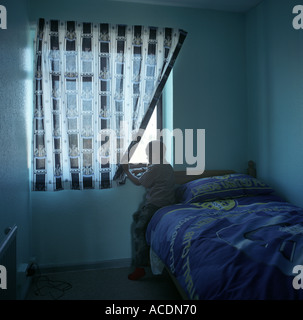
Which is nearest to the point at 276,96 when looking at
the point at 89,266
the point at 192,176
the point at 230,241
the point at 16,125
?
the point at 192,176

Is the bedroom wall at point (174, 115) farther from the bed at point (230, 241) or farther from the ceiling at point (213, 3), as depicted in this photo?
the bed at point (230, 241)

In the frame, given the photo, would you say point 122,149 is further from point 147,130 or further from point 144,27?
point 144,27

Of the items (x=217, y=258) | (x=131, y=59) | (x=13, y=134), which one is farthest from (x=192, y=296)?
(x=131, y=59)

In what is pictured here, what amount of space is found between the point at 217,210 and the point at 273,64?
1.55m

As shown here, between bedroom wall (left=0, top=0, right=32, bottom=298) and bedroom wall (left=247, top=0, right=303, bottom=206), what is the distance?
2.24m

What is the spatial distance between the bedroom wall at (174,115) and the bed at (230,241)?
0.54 metres

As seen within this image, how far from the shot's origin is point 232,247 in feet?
4.58

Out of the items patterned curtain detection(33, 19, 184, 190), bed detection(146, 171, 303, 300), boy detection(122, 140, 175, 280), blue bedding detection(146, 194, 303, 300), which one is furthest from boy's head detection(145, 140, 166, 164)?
blue bedding detection(146, 194, 303, 300)

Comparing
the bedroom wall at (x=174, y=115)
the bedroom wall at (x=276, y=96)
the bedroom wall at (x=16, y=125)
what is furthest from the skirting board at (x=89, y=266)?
the bedroom wall at (x=276, y=96)

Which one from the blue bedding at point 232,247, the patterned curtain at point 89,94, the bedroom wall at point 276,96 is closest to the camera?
the blue bedding at point 232,247

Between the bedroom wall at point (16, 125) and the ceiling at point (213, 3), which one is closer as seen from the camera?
the bedroom wall at point (16, 125)

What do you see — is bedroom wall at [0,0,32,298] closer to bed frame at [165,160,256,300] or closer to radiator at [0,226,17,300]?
radiator at [0,226,17,300]

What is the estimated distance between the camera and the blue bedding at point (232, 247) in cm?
112

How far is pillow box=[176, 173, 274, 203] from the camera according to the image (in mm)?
2428
